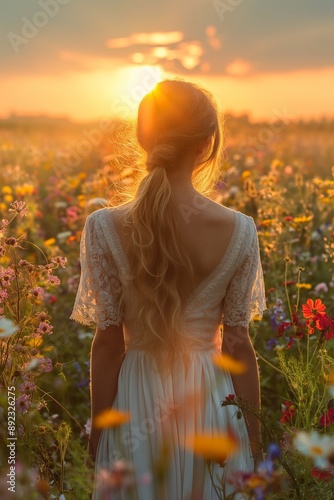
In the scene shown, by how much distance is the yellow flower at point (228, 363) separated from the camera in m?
2.37

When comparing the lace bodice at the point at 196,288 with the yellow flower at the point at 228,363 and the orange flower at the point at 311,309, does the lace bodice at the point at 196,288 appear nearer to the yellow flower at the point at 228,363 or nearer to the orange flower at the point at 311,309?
the yellow flower at the point at 228,363

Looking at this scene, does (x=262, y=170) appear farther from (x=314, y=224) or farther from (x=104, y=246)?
(x=104, y=246)

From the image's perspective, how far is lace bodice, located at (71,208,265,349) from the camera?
2.28m

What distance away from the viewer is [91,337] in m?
4.19

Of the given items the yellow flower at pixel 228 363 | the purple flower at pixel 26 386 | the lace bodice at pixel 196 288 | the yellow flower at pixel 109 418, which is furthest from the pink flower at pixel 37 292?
the yellow flower at pixel 228 363

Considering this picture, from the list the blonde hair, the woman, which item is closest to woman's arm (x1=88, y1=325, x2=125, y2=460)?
the woman

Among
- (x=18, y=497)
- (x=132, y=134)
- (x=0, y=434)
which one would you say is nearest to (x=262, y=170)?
(x=132, y=134)

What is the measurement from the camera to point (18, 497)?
1322mm

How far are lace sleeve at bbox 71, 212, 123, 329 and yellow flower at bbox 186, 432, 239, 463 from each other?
0.45 m

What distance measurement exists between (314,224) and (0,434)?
3853mm

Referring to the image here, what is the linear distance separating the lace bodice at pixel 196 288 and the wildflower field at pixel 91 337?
165mm

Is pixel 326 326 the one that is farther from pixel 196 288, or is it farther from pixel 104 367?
pixel 104 367

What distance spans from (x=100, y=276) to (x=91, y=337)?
1922mm

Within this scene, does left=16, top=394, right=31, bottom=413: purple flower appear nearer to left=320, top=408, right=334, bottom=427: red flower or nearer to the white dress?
the white dress
